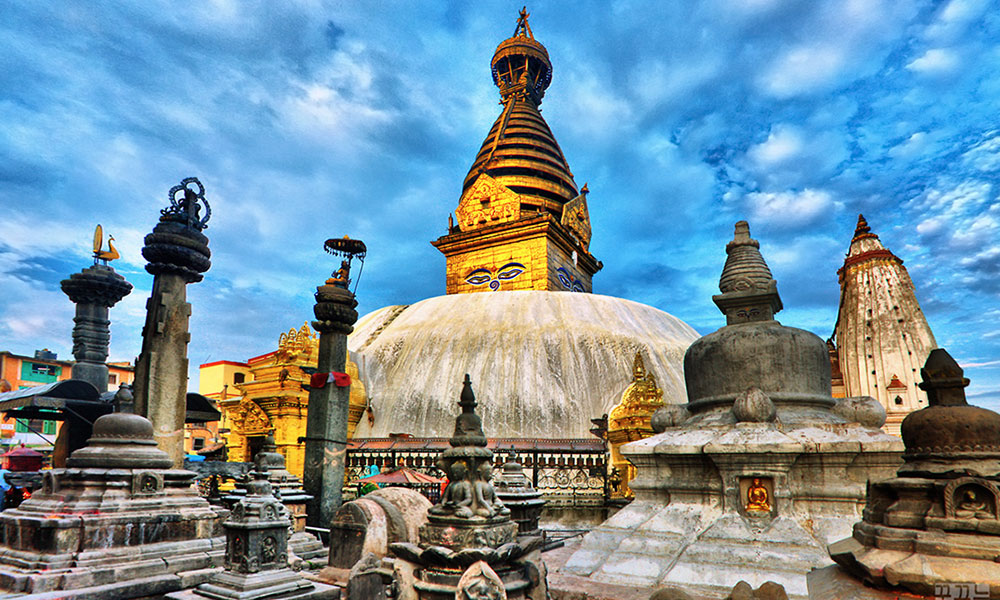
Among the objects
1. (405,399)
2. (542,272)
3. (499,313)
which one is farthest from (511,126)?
(405,399)

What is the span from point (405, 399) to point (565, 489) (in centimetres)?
1064

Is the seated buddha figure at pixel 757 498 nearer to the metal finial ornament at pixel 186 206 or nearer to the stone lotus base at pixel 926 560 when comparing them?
the stone lotus base at pixel 926 560

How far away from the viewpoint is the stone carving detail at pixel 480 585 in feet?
15.0

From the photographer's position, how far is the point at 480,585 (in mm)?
4605

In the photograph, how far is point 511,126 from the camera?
4353 centimetres

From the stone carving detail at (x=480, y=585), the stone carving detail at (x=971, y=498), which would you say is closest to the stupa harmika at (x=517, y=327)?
the stone carving detail at (x=480, y=585)

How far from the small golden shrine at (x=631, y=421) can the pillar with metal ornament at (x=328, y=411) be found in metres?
7.33

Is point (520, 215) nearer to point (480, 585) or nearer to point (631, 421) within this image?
point (631, 421)

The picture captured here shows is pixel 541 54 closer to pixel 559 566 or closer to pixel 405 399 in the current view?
pixel 405 399

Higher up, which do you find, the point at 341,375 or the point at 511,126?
the point at 511,126

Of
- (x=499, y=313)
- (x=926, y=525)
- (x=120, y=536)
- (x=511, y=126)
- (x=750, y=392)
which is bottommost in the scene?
(x=120, y=536)

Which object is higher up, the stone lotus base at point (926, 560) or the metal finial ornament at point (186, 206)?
the metal finial ornament at point (186, 206)

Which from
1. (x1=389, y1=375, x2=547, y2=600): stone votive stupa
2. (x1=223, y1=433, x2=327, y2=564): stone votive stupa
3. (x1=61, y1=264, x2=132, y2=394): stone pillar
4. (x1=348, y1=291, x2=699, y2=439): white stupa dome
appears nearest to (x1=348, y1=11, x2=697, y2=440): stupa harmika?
(x1=348, y1=291, x2=699, y2=439): white stupa dome

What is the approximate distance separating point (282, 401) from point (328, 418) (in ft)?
28.8
